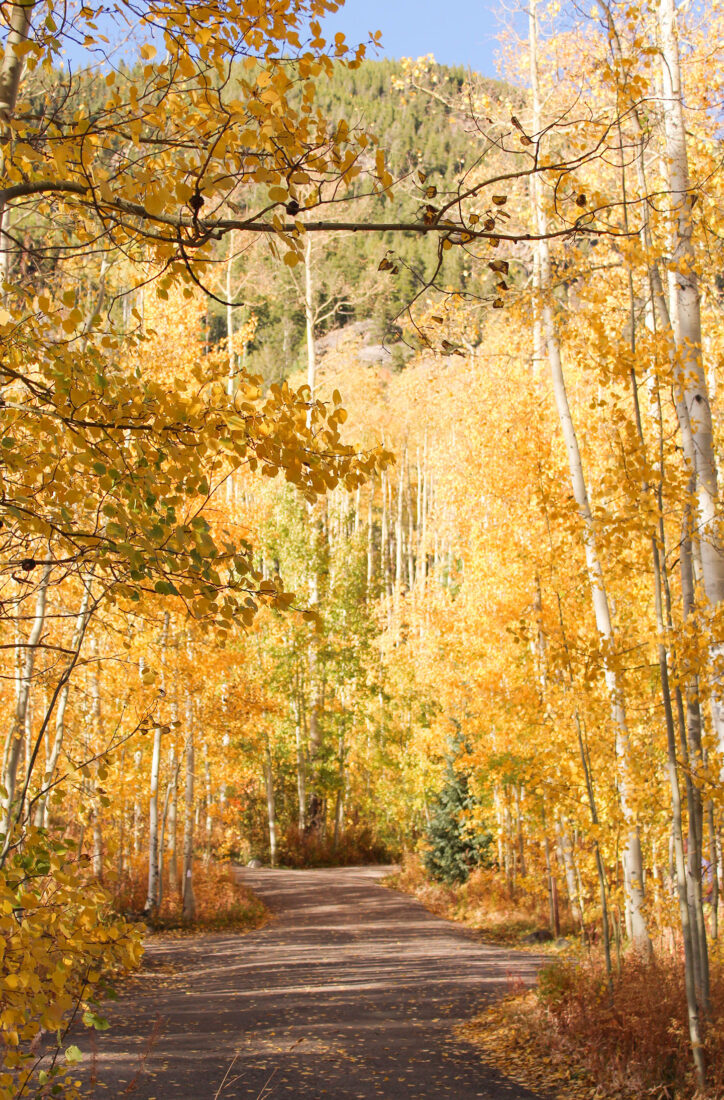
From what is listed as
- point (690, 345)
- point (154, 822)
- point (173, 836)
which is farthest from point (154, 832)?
point (690, 345)

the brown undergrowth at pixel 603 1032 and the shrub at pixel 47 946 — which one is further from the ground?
the shrub at pixel 47 946

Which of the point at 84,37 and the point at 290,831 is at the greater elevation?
the point at 84,37

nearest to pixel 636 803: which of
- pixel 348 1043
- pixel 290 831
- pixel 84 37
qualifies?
pixel 348 1043

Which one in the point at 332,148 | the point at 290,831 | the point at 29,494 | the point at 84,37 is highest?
the point at 84,37

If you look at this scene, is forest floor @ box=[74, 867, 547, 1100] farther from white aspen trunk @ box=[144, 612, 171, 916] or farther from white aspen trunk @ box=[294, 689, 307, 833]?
white aspen trunk @ box=[294, 689, 307, 833]

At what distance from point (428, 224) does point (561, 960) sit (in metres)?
7.43

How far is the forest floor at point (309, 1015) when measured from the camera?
570cm

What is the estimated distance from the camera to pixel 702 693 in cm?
483

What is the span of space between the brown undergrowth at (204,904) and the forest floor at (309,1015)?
1.83 ft

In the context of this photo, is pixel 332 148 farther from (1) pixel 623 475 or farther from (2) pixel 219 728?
(2) pixel 219 728

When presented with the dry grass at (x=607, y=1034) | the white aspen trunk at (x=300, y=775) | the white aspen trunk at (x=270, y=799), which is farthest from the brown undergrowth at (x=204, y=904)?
the white aspen trunk at (x=300, y=775)

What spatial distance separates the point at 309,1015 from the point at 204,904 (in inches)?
250

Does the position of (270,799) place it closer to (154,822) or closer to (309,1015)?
(154,822)

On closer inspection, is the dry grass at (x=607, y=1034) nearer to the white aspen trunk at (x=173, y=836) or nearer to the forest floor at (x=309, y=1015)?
the forest floor at (x=309, y=1015)
